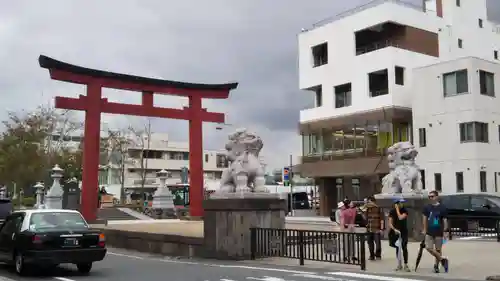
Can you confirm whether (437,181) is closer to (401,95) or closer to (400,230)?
(401,95)

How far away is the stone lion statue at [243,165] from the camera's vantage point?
1698 centimetres

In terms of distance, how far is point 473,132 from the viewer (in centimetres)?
3541

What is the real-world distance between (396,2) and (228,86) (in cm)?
1424

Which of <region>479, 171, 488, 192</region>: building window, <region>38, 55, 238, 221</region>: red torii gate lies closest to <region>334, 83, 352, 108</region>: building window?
→ <region>38, 55, 238, 221</region>: red torii gate

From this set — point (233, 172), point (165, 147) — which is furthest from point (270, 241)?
point (165, 147)

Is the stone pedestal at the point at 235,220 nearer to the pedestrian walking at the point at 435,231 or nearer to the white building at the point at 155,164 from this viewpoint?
the pedestrian walking at the point at 435,231

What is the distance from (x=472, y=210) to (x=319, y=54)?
24.8 metres

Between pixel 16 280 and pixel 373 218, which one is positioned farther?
pixel 373 218

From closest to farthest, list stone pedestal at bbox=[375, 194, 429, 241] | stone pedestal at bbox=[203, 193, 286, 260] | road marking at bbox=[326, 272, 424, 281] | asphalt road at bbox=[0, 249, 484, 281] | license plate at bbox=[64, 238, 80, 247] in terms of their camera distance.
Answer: road marking at bbox=[326, 272, 424, 281]
asphalt road at bbox=[0, 249, 484, 281]
license plate at bbox=[64, 238, 80, 247]
stone pedestal at bbox=[203, 193, 286, 260]
stone pedestal at bbox=[375, 194, 429, 241]

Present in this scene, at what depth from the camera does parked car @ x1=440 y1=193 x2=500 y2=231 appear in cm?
2292

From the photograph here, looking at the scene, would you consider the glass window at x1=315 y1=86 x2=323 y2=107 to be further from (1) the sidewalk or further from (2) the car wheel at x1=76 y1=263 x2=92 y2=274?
(2) the car wheel at x1=76 y1=263 x2=92 y2=274

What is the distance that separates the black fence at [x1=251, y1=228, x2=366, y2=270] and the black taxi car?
4.57 m

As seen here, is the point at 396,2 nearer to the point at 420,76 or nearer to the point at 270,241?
the point at 420,76

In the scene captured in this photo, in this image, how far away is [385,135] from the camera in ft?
136
